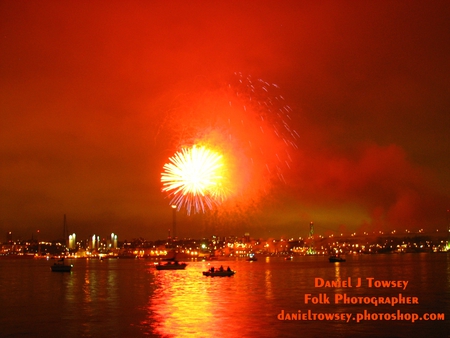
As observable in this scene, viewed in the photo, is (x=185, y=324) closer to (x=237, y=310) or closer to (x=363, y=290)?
(x=237, y=310)

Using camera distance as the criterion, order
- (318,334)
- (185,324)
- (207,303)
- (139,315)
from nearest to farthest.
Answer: (318,334) → (185,324) → (139,315) → (207,303)

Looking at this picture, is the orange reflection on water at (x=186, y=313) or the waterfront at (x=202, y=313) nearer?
the orange reflection on water at (x=186, y=313)

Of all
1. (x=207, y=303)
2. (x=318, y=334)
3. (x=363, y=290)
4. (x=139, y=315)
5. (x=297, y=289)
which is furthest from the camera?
(x=297, y=289)

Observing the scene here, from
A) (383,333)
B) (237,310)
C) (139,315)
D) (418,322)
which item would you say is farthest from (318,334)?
(139,315)

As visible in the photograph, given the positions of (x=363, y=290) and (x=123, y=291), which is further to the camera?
(x=123, y=291)

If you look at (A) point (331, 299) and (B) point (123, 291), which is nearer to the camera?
(A) point (331, 299)

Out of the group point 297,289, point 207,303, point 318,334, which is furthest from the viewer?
point 297,289

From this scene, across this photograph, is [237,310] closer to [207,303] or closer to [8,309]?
[207,303]

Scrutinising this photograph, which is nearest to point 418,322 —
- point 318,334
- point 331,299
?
point 318,334

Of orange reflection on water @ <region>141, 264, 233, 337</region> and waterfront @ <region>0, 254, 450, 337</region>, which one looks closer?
orange reflection on water @ <region>141, 264, 233, 337</region>
